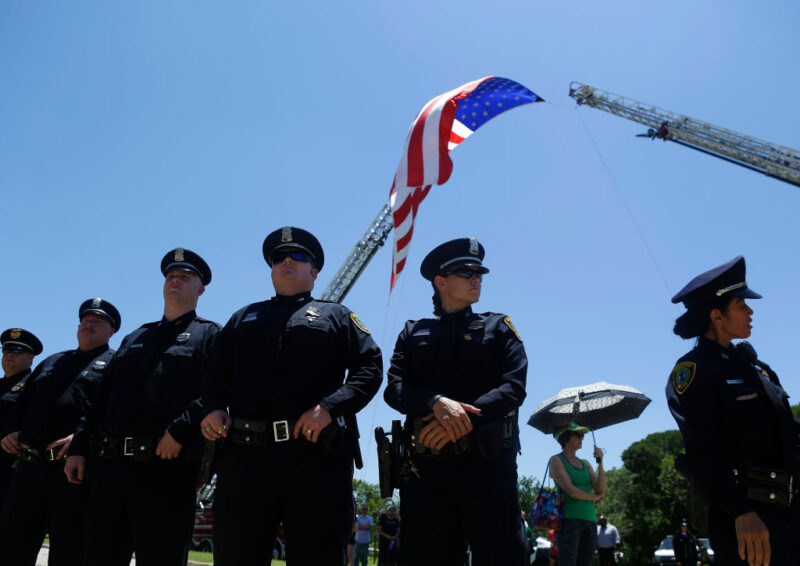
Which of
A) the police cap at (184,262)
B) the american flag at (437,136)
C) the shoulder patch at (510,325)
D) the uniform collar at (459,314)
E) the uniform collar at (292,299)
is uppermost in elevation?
the american flag at (437,136)

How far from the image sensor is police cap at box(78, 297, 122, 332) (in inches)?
236

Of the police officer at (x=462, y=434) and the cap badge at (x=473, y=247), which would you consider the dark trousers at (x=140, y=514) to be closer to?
the police officer at (x=462, y=434)

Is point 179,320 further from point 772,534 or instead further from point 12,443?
point 772,534

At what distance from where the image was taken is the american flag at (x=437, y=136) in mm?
5293

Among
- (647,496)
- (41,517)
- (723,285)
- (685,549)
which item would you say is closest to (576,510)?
(723,285)

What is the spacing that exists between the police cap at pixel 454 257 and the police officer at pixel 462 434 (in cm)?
6

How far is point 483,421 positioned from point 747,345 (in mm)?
1627

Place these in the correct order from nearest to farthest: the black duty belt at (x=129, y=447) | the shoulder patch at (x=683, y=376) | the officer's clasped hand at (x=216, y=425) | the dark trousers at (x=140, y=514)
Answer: the shoulder patch at (x=683, y=376)
the officer's clasped hand at (x=216, y=425)
the dark trousers at (x=140, y=514)
the black duty belt at (x=129, y=447)

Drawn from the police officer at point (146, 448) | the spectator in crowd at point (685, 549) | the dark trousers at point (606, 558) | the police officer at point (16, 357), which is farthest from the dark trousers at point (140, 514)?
the spectator in crowd at point (685, 549)

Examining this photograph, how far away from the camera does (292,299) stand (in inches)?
158

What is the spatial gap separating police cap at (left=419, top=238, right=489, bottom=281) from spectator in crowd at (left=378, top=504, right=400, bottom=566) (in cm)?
951

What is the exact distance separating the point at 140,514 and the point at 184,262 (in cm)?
200

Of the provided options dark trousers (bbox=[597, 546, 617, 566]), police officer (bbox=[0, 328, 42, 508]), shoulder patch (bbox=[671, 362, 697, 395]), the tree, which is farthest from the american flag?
the tree

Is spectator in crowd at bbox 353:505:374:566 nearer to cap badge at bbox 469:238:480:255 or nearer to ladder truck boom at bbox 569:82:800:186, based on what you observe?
cap badge at bbox 469:238:480:255
